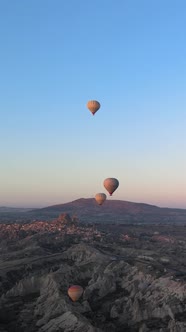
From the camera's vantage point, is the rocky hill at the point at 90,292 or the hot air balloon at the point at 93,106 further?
the hot air balloon at the point at 93,106

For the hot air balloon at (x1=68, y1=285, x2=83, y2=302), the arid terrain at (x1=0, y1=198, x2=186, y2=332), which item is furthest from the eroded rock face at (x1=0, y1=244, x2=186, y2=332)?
the hot air balloon at (x1=68, y1=285, x2=83, y2=302)

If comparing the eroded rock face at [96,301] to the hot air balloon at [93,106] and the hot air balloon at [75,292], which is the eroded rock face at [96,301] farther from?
the hot air balloon at [93,106]

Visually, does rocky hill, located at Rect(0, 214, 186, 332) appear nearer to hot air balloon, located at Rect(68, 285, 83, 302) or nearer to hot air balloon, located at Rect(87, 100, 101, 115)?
hot air balloon, located at Rect(68, 285, 83, 302)

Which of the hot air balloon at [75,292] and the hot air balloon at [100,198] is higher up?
the hot air balloon at [100,198]

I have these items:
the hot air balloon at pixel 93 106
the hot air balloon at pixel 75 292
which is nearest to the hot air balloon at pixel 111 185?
the hot air balloon at pixel 93 106

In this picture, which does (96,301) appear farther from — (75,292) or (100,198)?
(100,198)

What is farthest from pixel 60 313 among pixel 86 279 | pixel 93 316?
pixel 86 279
